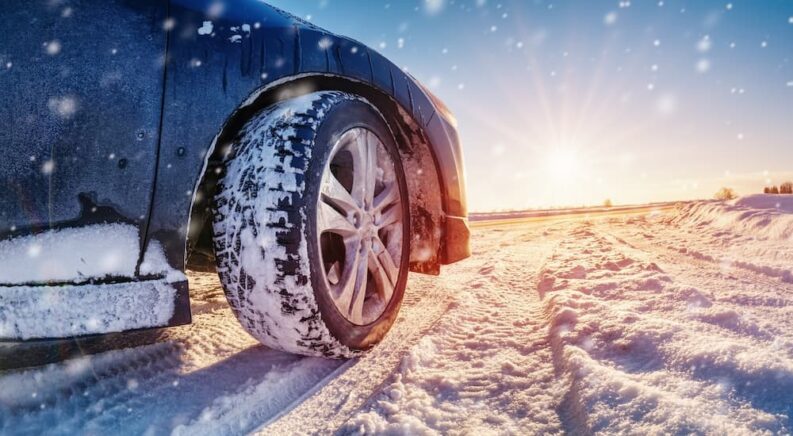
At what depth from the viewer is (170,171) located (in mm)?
1418

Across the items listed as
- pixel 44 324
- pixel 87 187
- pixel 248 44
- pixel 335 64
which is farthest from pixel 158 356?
pixel 335 64

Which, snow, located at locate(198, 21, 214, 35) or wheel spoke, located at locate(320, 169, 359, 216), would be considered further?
wheel spoke, located at locate(320, 169, 359, 216)

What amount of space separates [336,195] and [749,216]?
5.83 m

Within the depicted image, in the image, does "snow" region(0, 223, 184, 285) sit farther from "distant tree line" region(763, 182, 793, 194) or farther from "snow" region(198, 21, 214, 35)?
"distant tree line" region(763, 182, 793, 194)

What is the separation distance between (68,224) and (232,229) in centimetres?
45

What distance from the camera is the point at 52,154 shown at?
4.19 ft

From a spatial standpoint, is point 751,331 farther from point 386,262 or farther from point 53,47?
point 53,47

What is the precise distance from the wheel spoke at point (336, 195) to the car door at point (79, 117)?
58 centimetres

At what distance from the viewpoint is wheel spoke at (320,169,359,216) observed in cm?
169

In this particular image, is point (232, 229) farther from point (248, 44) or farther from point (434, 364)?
point (434, 364)

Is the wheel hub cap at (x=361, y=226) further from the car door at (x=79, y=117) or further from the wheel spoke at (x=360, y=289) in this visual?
the car door at (x=79, y=117)

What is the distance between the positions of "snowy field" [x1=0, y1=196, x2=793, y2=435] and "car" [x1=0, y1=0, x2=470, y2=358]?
0.74ft

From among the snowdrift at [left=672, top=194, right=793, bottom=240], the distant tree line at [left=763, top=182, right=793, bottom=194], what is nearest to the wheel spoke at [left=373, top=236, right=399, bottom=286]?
the snowdrift at [left=672, top=194, right=793, bottom=240]

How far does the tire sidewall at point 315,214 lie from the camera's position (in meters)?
1.52
